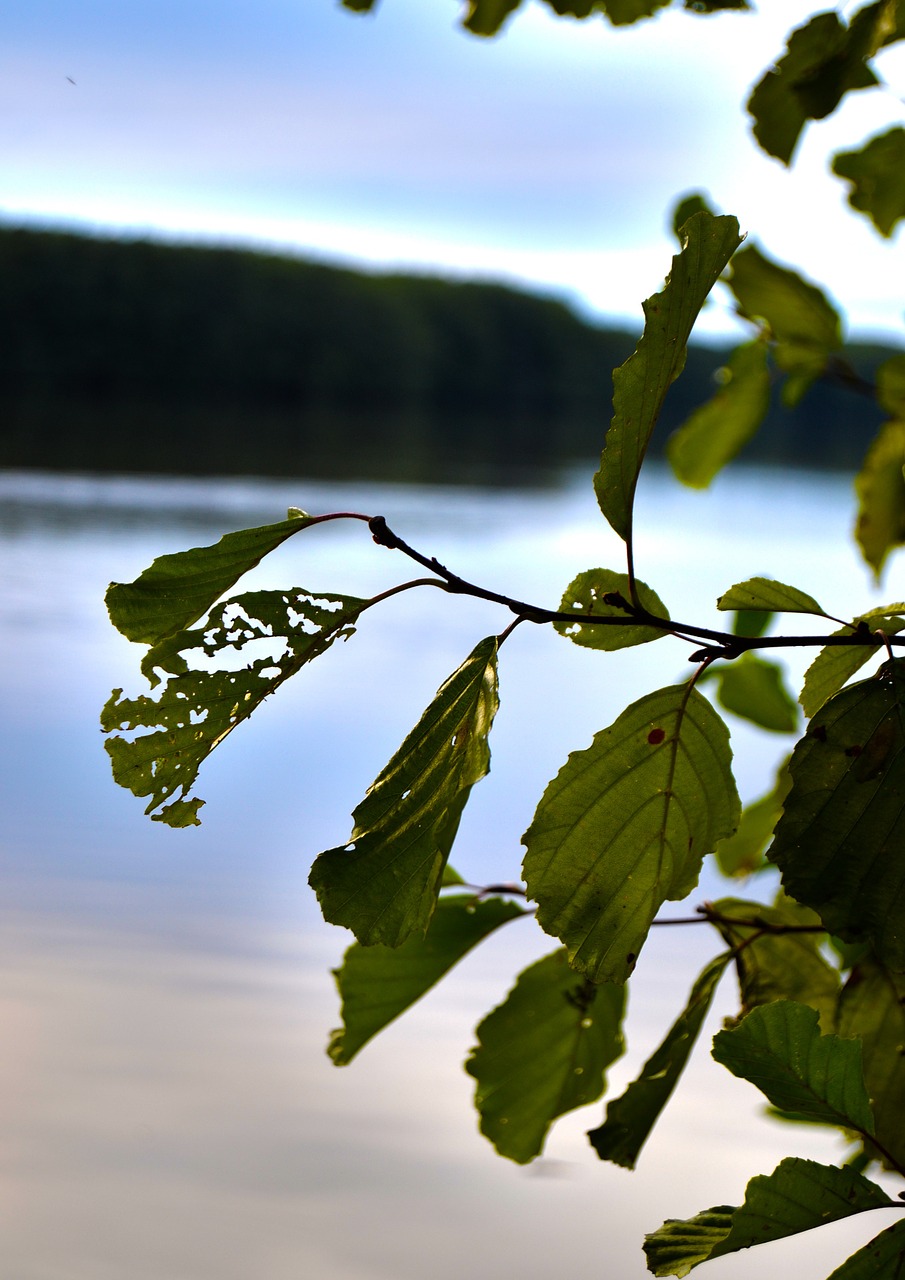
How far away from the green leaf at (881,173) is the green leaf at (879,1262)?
28 centimetres

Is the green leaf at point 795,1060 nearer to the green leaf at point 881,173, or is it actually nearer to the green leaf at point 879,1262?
the green leaf at point 879,1262

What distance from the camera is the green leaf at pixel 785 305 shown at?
15.1 inches

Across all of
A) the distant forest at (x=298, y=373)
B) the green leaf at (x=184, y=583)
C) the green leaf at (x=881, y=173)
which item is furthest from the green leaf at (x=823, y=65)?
the distant forest at (x=298, y=373)

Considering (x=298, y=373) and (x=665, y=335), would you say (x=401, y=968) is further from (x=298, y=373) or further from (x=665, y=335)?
(x=298, y=373)

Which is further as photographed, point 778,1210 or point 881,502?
point 881,502

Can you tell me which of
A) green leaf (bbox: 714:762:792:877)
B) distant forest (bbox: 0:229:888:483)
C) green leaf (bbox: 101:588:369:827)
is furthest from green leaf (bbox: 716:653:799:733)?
distant forest (bbox: 0:229:888:483)

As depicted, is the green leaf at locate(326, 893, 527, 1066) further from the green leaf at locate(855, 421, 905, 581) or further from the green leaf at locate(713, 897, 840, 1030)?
the green leaf at locate(855, 421, 905, 581)

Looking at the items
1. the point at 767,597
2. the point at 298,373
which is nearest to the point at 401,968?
the point at 767,597

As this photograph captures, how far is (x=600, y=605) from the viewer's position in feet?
0.65

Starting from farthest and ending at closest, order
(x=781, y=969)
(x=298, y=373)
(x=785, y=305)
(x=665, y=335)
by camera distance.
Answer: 1. (x=298, y=373)
2. (x=785, y=305)
3. (x=781, y=969)
4. (x=665, y=335)

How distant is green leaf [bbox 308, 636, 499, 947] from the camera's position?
165 mm

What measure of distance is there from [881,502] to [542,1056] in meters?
0.21

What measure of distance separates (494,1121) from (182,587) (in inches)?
6.3

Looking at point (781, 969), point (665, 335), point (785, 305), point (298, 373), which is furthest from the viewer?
point (298, 373)
